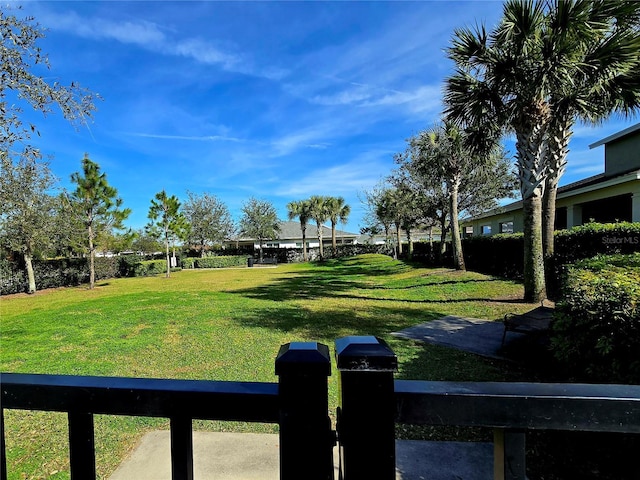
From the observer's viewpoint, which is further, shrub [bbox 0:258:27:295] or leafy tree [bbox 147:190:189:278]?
leafy tree [bbox 147:190:189:278]

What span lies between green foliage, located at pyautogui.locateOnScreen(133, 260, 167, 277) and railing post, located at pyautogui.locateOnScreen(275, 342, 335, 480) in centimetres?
2751

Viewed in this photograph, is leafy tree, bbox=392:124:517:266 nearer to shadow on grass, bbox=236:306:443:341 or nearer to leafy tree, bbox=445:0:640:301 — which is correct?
leafy tree, bbox=445:0:640:301

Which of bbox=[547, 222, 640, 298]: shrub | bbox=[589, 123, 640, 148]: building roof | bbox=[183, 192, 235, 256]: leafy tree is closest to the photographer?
bbox=[547, 222, 640, 298]: shrub

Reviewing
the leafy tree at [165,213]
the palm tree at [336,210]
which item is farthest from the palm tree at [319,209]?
the leafy tree at [165,213]

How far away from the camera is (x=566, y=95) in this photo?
26.6 ft

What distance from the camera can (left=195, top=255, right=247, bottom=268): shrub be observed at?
34000mm

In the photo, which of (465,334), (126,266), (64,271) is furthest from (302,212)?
(465,334)

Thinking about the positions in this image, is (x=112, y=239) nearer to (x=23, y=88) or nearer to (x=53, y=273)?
(x=53, y=273)

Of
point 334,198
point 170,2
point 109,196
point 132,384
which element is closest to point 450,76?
point 170,2

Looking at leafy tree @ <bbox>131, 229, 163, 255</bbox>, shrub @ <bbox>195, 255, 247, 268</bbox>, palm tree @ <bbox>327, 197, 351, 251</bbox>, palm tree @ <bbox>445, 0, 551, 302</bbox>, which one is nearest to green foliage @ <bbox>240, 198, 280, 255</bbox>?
shrub @ <bbox>195, 255, 247, 268</bbox>

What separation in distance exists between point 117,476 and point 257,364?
2.42 metres

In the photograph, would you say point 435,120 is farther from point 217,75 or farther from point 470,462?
point 470,462

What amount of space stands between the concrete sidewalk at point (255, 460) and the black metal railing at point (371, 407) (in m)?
1.99

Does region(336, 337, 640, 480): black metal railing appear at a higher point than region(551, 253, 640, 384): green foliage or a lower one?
higher
